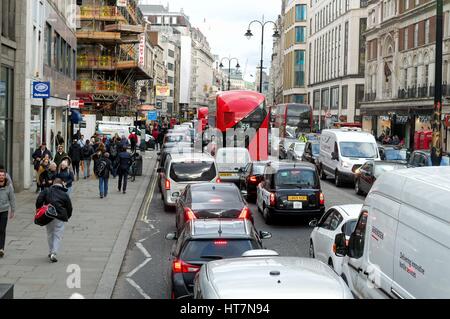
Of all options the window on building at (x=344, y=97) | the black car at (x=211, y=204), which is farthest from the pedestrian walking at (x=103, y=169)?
the window on building at (x=344, y=97)

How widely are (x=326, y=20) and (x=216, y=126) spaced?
67.6 m

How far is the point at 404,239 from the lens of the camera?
242 inches

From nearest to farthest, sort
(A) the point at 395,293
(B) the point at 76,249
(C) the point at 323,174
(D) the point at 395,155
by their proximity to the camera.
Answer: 1. (A) the point at 395,293
2. (B) the point at 76,249
3. (D) the point at 395,155
4. (C) the point at 323,174

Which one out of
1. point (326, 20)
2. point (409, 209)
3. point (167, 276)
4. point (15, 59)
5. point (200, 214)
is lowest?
point (167, 276)

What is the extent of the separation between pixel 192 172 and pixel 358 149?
35.6 ft

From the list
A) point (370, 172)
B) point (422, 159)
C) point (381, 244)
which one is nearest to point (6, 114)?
point (370, 172)

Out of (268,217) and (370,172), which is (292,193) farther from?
(370,172)

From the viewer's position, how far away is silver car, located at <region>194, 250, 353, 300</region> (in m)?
5.29

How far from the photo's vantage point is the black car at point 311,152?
117 feet

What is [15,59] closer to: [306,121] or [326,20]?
[306,121]

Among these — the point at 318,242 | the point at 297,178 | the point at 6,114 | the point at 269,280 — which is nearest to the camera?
the point at 269,280

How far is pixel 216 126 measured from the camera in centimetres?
3372
